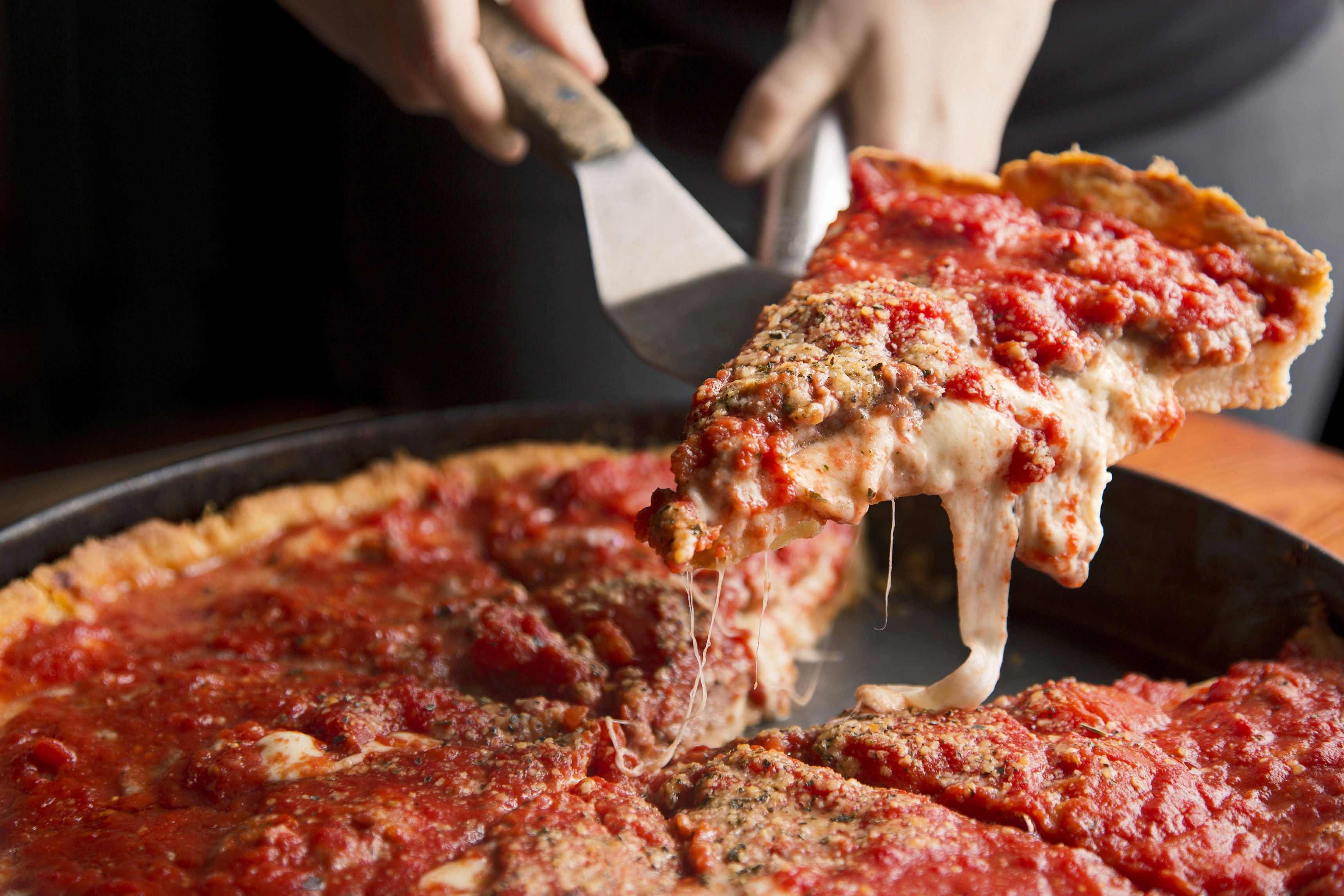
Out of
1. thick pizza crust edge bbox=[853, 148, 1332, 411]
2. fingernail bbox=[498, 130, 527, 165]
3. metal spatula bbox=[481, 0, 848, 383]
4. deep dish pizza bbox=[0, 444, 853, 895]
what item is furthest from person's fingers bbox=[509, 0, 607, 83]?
deep dish pizza bbox=[0, 444, 853, 895]

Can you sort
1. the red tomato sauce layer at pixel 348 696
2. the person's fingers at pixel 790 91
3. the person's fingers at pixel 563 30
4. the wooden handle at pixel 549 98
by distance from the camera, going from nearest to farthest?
the red tomato sauce layer at pixel 348 696
the wooden handle at pixel 549 98
the person's fingers at pixel 563 30
the person's fingers at pixel 790 91

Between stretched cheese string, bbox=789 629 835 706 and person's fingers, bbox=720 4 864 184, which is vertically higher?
person's fingers, bbox=720 4 864 184

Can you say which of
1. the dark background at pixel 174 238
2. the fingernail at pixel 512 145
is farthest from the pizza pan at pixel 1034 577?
the dark background at pixel 174 238

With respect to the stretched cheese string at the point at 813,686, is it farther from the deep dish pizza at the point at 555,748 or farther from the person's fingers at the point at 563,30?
the person's fingers at the point at 563,30

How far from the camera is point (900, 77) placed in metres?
3.12

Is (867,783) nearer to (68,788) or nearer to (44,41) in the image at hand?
(68,788)

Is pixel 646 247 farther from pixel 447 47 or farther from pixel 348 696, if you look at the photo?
pixel 348 696

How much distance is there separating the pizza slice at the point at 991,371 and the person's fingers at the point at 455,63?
950 millimetres

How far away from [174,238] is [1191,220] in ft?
18.0

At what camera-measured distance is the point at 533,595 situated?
2.47 metres

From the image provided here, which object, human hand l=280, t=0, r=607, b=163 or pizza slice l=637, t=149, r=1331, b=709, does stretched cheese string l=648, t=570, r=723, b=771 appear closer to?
pizza slice l=637, t=149, r=1331, b=709

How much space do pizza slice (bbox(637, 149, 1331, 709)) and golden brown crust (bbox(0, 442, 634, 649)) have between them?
131 centimetres

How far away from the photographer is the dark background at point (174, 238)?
5.43 meters

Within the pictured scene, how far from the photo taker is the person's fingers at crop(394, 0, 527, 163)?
2.46m
